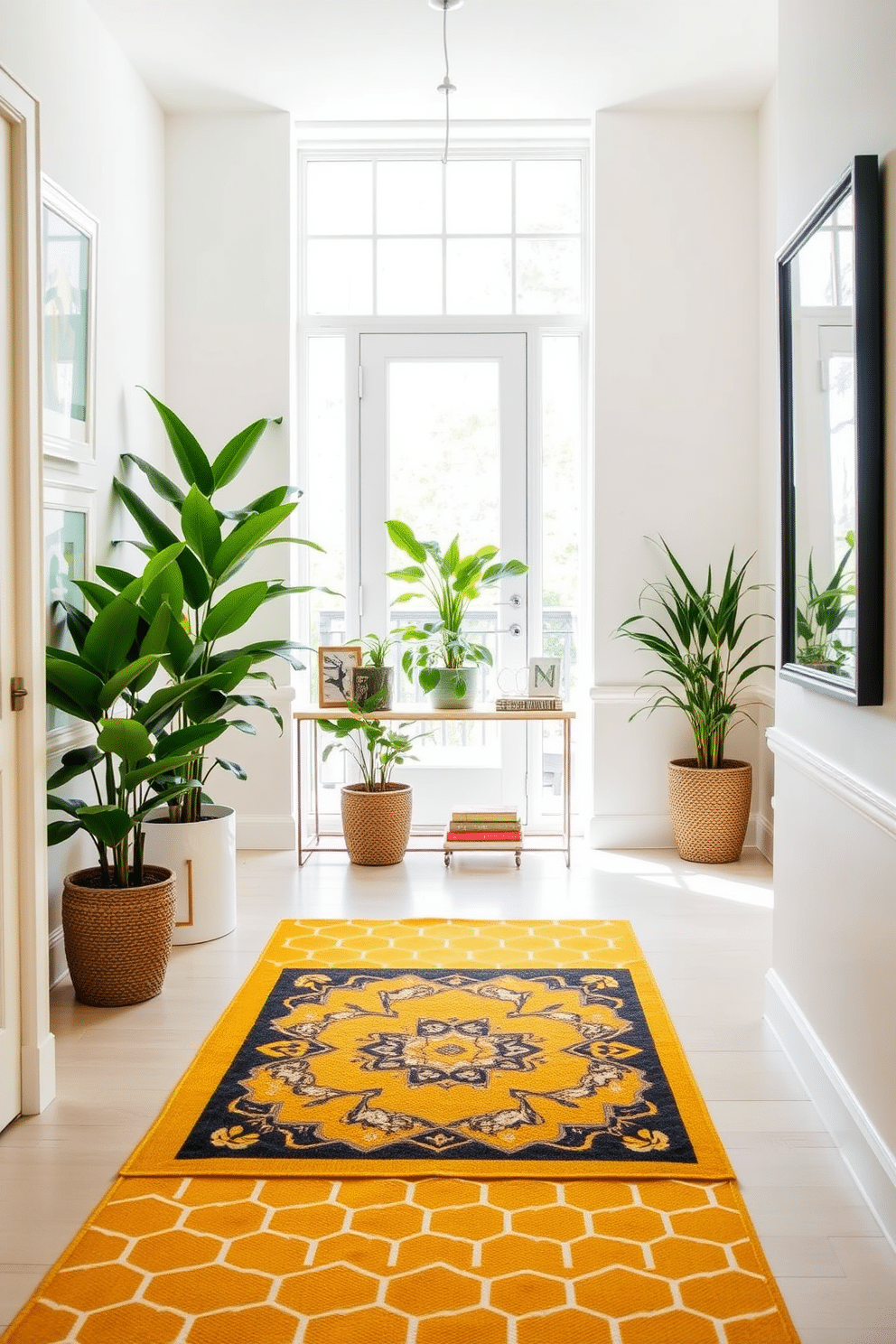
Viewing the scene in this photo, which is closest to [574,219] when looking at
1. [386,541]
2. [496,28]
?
[496,28]

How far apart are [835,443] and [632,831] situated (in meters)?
2.89

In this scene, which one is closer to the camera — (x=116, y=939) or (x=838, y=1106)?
(x=838, y=1106)

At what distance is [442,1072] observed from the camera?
2797 mm

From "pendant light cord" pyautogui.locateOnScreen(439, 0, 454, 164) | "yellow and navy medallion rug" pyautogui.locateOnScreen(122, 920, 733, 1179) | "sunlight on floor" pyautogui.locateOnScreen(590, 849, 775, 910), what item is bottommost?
"yellow and navy medallion rug" pyautogui.locateOnScreen(122, 920, 733, 1179)

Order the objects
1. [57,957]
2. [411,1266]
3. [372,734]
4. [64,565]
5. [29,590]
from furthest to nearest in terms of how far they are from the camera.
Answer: [372,734] → [64,565] → [57,957] → [29,590] → [411,1266]

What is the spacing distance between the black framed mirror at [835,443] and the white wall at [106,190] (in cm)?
209

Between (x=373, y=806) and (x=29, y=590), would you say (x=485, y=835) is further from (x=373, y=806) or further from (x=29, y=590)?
(x=29, y=590)

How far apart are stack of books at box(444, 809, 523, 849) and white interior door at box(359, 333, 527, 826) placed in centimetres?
57

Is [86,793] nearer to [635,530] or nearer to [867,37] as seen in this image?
[635,530]

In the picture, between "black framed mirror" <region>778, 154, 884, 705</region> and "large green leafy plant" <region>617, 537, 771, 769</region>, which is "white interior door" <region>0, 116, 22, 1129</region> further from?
"large green leafy plant" <region>617, 537, 771, 769</region>

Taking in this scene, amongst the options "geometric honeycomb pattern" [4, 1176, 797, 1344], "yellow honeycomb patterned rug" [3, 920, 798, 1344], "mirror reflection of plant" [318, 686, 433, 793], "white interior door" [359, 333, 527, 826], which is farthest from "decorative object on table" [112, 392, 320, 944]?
"geometric honeycomb pattern" [4, 1176, 797, 1344]

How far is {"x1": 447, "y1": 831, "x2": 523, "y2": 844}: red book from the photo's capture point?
4793 mm

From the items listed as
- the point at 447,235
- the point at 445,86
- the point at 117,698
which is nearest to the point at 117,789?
the point at 117,698

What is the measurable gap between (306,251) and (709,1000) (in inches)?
142
